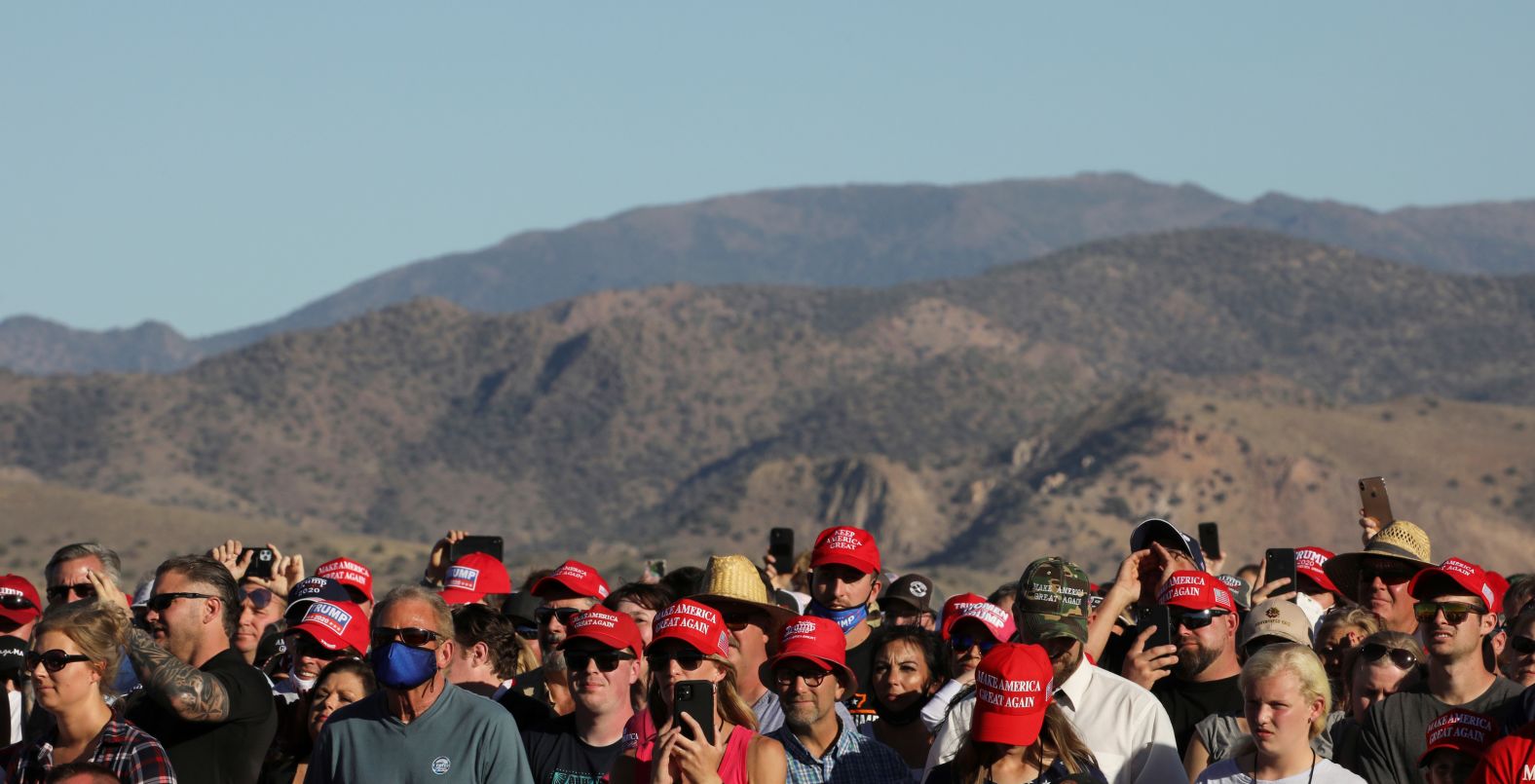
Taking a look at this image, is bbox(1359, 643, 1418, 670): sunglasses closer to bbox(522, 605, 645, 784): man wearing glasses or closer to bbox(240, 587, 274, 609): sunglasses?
bbox(522, 605, 645, 784): man wearing glasses

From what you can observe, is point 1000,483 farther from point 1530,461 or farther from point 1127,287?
point 1127,287

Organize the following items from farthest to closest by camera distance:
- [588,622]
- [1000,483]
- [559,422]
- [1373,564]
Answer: [559,422]
[1000,483]
[1373,564]
[588,622]

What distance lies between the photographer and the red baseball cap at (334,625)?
802cm

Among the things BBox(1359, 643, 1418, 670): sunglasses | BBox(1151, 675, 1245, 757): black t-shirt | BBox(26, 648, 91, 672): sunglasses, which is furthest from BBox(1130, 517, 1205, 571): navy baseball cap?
BBox(26, 648, 91, 672): sunglasses

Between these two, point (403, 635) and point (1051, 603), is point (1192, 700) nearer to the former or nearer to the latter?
point (1051, 603)

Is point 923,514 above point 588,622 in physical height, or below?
below

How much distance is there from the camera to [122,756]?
6.88 meters

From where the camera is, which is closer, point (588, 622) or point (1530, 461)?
point (588, 622)

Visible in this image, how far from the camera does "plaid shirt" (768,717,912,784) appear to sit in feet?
24.5

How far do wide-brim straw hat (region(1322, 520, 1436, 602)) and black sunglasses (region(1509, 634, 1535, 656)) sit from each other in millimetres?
1008

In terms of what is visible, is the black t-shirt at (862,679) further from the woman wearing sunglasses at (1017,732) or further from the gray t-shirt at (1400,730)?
the gray t-shirt at (1400,730)

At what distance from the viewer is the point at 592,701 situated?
7426mm

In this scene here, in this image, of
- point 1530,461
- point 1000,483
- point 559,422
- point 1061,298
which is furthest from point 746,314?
point 1530,461

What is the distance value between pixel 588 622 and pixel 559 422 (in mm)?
107189
